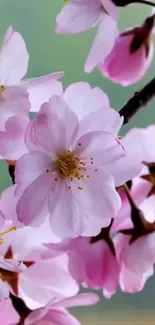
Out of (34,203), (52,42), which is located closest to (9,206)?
(34,203)

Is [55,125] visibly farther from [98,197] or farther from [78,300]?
[78,300]

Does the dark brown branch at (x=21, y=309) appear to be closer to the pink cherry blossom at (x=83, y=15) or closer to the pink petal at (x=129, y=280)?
the pink petal at (x=129, y=280)

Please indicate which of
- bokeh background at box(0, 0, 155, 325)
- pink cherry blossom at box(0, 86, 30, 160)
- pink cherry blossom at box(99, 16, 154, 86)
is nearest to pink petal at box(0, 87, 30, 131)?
pink cherry blossom at box(0, 86, 30, 160)

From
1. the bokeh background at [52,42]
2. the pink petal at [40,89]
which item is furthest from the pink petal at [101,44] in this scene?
the bokeh background at [52,42]

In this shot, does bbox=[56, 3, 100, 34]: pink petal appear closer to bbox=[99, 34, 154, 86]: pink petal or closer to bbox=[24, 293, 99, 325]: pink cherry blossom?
bbox=[99, 34, 154, 86]: pink petal

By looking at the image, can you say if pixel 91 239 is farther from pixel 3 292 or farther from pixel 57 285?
pixel 3 292

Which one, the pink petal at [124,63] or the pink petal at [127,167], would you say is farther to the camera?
the pink petal at [124,63]
